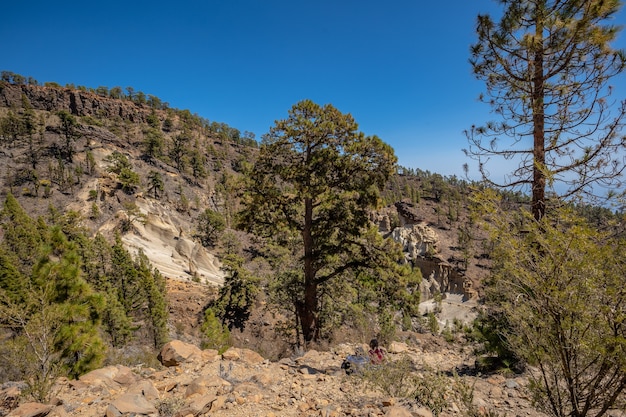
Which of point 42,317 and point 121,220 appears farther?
point 121,220

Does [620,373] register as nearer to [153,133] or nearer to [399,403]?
[399,403]

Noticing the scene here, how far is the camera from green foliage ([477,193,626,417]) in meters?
2.54

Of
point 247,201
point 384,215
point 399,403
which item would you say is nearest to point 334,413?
point 399,403

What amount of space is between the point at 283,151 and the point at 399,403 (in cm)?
614

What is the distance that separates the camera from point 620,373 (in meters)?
2.65

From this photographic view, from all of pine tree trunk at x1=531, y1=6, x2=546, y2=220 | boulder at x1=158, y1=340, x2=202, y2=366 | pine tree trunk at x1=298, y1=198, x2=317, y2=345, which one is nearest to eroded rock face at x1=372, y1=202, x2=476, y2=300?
pine tree trunk at x1=298, y1=198, x2=317, y2=345

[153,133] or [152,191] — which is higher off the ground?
[153,133]

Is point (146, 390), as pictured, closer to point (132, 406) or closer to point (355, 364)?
point (132, 406)

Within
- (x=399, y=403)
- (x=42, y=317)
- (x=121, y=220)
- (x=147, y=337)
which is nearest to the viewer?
(x=399, y=403)

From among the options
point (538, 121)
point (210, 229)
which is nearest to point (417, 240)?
point (210, 229)

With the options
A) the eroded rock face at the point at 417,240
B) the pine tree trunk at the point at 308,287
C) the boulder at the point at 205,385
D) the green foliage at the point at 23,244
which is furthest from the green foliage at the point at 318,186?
the eroded rock face at the point at 417,240

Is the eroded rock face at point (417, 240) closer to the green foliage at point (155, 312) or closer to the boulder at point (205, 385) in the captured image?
the green foliage at point (155, 312)

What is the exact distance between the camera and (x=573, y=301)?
105 inches

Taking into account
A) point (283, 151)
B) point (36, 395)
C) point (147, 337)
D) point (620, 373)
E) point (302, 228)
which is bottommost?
point (147, 337)
